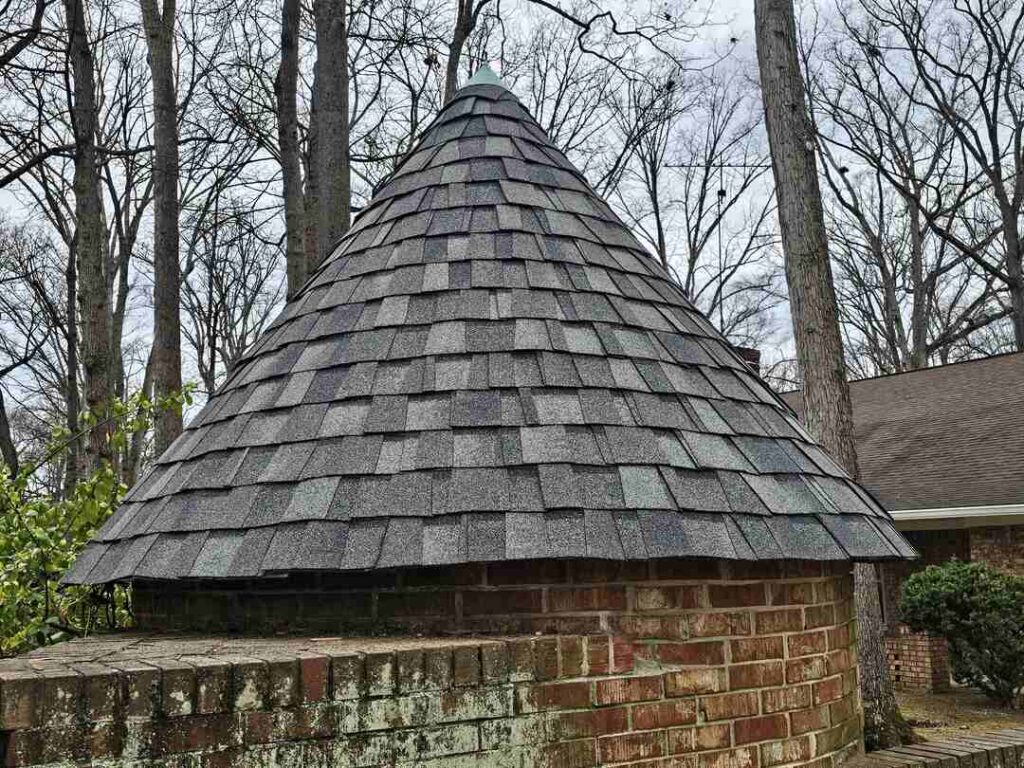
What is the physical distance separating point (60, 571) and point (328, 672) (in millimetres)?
3648

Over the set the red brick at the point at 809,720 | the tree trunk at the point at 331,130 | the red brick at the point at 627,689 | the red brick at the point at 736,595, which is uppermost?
the tree trunk at the point at 331,130

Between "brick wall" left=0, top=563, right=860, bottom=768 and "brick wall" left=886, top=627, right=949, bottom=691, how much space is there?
8.70 meters

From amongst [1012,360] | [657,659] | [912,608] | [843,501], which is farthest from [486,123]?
[1012,360]

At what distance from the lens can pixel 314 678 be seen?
8.19ft

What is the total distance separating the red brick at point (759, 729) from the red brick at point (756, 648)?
0.67 ft

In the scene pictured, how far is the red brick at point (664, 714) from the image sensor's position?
3104 millimetres

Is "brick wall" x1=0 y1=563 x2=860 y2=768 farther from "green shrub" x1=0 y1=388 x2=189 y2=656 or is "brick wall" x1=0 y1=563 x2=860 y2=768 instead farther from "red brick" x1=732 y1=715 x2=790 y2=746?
"green shrub" x1=0 y1=388 x2=189 y2=656

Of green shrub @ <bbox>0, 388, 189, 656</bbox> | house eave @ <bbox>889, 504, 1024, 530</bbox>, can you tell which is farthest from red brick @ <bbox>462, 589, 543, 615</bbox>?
house eave @ <bbox>889, 504, 1024, 530</bbox>

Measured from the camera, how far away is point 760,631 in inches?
135

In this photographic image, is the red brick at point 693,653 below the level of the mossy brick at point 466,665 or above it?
below

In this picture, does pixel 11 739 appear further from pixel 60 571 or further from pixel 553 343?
pixel 60 571

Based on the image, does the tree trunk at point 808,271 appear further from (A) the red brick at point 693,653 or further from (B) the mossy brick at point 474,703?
(B) the mossy brick at point 474,703

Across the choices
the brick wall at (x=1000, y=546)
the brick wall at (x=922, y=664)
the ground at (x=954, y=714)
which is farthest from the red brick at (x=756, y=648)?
the brick wall at (x=1000, y=546)

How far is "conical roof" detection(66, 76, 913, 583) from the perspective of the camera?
10.4ft
